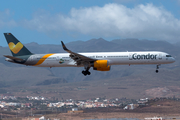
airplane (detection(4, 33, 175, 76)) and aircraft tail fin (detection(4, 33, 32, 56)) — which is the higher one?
aircraft tail fin (detection(4, 33, 32, 56))

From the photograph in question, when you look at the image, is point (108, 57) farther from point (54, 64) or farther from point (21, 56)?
point (21, 56)

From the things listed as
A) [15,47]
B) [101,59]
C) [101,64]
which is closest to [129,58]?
[101,59]

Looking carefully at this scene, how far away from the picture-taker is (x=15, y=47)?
76.4 metres

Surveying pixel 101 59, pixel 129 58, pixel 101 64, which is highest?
pixel 101 59

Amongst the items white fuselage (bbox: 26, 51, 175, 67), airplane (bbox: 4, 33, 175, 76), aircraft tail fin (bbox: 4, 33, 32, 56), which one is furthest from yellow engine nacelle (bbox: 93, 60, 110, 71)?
aircraft tail fin (bbox: 4, 33, 32, 56)

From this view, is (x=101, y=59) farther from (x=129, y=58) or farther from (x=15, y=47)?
(x=15, y=47)

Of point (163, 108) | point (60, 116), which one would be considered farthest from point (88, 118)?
point (163, 108)

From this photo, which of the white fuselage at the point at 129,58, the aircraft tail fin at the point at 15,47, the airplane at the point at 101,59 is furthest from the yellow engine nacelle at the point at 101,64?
the aircraft tail fin at the point at 15,47

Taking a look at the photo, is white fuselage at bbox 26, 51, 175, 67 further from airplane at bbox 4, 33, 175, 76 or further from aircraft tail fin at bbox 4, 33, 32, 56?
aircraft tail fin at bbox 4, 33, 32, 56

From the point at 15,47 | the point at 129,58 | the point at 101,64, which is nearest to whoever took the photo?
the point at 101,64

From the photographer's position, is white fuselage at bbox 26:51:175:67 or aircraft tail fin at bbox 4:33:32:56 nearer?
white fuselage at bbox 26:51:175:67

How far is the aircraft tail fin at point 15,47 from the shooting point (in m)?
75.9

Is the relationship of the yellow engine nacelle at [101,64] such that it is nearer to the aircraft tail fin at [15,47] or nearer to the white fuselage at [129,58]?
the white fuselage at [129,58]

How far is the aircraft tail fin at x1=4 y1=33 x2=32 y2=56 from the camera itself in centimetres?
7589
